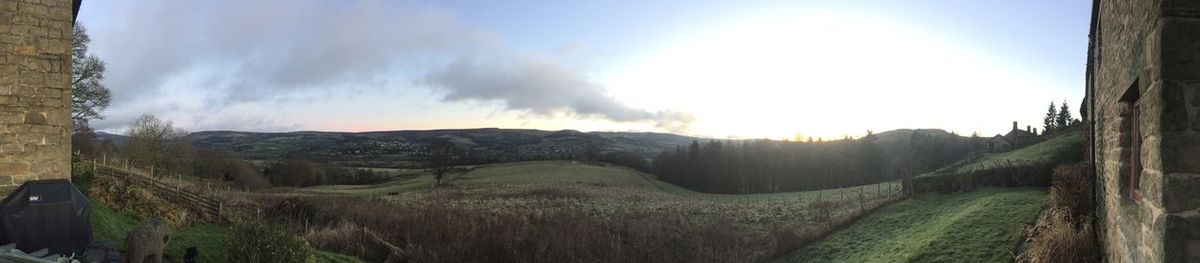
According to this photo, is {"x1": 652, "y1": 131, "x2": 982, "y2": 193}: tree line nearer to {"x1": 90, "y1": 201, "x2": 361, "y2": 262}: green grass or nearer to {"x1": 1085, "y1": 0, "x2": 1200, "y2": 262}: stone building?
{"x1": 90, "y1": 201, "x2": 361, "y2": 262}: green grass

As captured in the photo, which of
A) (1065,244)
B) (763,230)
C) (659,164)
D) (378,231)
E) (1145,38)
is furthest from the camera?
(659,164)

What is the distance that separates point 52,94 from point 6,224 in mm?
2510

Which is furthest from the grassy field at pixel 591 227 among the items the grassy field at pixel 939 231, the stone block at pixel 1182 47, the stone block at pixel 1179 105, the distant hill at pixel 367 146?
the distant hill at pixel 367 146

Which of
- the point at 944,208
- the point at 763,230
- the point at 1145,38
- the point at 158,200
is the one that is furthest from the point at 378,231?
the point at 1145,38

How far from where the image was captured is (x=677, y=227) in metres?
27.8

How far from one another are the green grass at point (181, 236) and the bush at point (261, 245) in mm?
2638

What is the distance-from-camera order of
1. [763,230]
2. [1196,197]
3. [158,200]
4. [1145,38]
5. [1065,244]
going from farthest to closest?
1. [763,230]
2. [158,200]
3. [1065,244]
4. [1145,38]
5. [1196,197]

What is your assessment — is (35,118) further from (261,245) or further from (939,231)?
(939,231)

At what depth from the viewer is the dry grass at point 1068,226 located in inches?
379

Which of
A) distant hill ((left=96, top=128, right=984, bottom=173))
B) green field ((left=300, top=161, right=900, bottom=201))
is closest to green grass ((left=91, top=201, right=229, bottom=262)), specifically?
green field ((left=300, top=161, right=900, bottom=201))

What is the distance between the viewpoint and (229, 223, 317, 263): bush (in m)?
11.6

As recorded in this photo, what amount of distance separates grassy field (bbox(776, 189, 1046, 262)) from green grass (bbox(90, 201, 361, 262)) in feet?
50.4

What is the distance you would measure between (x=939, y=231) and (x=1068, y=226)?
6564 millimetres

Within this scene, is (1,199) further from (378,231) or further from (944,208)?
(944,208)
